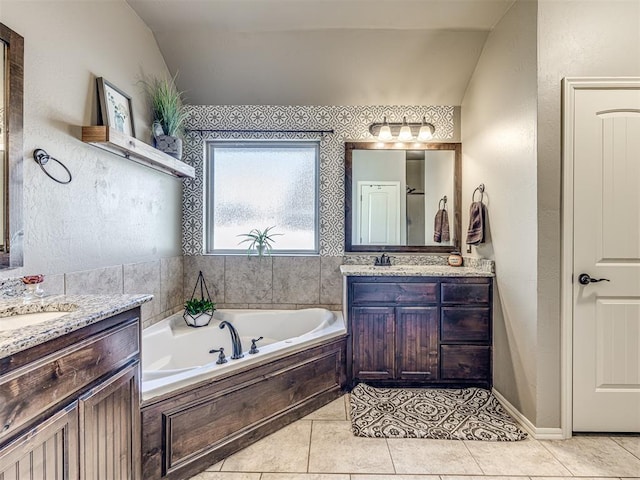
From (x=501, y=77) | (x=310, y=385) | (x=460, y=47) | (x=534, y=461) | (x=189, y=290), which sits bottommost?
(x=534, y=461)

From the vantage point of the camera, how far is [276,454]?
191 cm

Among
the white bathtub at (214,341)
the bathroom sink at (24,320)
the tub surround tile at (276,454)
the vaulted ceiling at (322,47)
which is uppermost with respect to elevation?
the vaulted ceiling at (322,47)

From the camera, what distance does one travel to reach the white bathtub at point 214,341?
69.7 inches

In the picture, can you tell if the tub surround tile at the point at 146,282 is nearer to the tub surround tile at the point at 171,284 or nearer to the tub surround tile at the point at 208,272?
the tub surround tile at the point at 171,284

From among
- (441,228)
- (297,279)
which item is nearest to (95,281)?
(297,279)

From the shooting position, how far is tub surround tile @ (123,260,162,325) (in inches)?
90.0

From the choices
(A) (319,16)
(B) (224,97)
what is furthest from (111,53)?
(A) (319,16)

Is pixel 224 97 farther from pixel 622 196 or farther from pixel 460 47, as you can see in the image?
pixel 622 196

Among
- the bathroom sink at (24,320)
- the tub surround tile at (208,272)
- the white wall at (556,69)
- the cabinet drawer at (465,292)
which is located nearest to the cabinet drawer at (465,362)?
the cabinet drawer at (465,292)

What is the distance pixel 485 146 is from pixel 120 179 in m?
2.66

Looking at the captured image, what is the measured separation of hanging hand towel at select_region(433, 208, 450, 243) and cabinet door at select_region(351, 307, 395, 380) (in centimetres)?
104

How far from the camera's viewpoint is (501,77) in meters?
2.47

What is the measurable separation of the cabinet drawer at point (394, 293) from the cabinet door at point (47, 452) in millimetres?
1896

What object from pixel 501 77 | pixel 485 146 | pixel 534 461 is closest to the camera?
pixel 534 461
